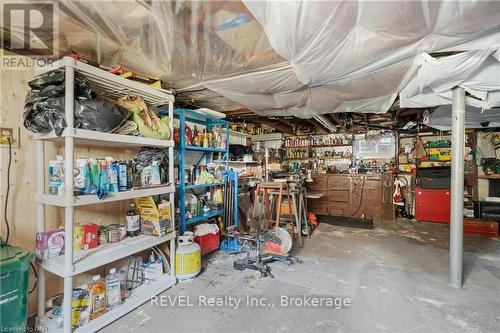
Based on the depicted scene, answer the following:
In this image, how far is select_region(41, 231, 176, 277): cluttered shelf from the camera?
157cm

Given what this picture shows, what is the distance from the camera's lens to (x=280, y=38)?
4.50ft

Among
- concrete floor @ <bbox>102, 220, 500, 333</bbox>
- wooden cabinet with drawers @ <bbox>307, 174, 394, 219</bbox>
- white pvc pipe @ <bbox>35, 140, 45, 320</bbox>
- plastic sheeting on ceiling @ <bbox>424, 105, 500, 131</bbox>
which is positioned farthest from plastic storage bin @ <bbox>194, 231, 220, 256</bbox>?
plastic sheeting on ceiling @ <bbox>424, 105, 500, 131</bbox>

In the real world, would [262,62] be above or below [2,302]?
above

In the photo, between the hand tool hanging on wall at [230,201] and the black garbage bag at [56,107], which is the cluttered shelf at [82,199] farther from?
the hand tool hanging on wall at [230,201]

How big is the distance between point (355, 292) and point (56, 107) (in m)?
2.72

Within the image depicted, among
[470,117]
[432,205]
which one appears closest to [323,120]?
[470,117]

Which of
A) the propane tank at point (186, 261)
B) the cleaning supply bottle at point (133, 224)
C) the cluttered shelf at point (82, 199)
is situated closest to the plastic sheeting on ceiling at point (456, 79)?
the cluttered shelf at point (82, 199)

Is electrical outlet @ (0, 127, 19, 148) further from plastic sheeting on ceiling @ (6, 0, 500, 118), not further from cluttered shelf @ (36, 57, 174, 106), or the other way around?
plastic sheeting on ceiling @ (6, 0, 500, 118)

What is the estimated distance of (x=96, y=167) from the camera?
174 cm

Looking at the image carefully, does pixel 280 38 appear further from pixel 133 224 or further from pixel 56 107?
pixel 133 224

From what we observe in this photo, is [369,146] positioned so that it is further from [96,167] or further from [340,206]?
[96,167]

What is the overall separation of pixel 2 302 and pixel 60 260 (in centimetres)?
35

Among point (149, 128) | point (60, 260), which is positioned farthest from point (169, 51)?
point (60, 260)

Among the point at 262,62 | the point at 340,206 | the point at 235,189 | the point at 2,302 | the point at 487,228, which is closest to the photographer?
the point at 2,302
